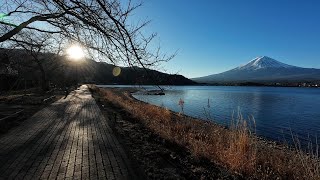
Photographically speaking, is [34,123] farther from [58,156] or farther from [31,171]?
[31,171]

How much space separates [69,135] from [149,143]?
294cm

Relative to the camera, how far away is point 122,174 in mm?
6641

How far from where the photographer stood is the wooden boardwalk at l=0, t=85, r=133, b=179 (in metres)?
6.76

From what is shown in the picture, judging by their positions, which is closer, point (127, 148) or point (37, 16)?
point (127, 148)

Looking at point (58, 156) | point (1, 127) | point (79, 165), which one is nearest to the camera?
point (79, 165)

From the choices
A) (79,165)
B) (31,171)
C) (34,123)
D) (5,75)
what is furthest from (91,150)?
(5,75)

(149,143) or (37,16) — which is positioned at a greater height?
(37,16)

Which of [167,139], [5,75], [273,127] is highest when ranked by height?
[5,75]

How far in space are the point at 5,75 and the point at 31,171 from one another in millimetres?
38760

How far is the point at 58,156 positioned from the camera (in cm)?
822

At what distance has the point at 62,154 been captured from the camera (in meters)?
8.44

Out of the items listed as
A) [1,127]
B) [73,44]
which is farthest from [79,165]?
[1,127]

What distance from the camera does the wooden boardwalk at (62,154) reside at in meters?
6.76

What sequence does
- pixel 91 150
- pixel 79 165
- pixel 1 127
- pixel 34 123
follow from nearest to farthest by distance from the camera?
pixel 79 165 → pixel 91 150 → pixel 1 127 → pixel 34 123
